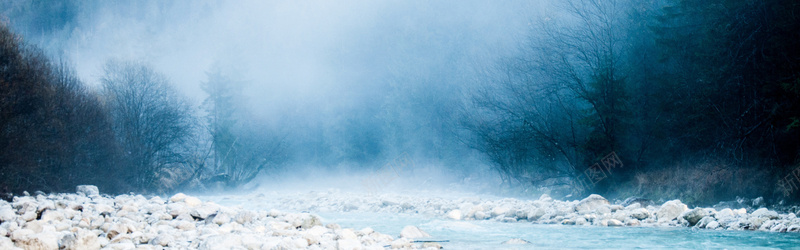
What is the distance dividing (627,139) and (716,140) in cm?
394

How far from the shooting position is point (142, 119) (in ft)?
82.9

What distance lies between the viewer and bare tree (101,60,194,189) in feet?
81.3

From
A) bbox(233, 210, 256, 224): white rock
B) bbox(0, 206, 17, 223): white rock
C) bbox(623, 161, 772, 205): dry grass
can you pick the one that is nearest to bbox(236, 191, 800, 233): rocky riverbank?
bbox(623, 161, 772, 205): dry grass

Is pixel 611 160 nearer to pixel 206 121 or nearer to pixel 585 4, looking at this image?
pixel 585 4

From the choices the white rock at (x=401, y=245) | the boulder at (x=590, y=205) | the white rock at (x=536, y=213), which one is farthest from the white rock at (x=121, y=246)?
the boulder at (x=590, y=205)

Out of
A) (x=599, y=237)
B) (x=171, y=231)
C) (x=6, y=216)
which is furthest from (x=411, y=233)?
(x=6, y=216)

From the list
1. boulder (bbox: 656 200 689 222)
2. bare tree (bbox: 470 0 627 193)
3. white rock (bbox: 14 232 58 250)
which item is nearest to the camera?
white rock (bbox: 14 232 58 250)

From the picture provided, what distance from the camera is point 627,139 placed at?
1644 cm

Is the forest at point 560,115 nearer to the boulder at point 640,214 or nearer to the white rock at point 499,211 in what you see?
the boulder at point 640,214

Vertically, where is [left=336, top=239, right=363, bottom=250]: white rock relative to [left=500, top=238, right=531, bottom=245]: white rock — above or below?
above

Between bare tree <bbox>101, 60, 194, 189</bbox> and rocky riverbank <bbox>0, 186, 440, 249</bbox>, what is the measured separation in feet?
54.7

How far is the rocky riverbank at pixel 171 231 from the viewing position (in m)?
5.09

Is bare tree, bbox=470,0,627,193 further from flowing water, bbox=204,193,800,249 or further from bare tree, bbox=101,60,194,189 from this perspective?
bare tree, bbox=101,60,194,189

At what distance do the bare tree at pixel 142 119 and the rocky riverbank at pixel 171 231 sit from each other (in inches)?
656
